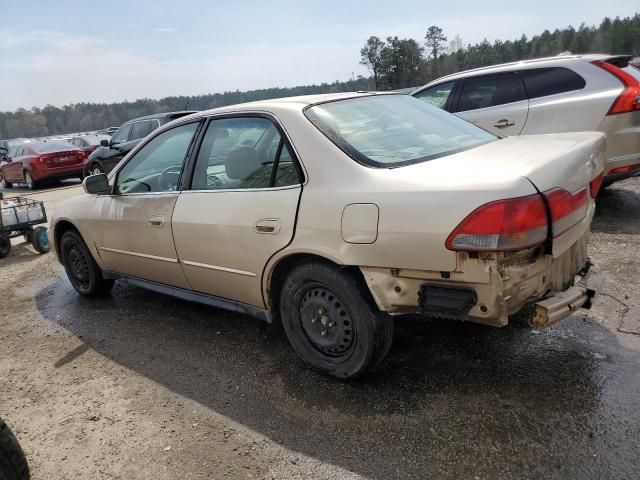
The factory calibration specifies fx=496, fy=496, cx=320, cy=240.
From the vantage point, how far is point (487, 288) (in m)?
2.26

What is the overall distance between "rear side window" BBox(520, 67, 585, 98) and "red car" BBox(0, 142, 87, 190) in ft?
43.3

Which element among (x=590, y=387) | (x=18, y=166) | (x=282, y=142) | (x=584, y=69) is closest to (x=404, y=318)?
(x=590, y=387)

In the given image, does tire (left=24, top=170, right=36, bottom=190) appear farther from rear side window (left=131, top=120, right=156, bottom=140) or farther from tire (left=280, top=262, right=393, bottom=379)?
tire (left=280, top=262, right=393, bottom=379)

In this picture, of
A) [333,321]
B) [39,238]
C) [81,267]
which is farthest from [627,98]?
[39,238]

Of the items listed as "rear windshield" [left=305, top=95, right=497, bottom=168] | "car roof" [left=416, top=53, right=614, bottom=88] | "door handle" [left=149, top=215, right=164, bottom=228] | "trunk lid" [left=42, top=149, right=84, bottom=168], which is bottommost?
"door handle" [left=149, top=215, right=164, bottom=228]

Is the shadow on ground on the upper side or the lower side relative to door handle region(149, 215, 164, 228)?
lower

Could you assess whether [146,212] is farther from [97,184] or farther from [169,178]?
[97,184]

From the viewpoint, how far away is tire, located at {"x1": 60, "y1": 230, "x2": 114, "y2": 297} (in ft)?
15.6

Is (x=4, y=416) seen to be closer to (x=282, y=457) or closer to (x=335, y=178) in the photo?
(x=282, y=457)

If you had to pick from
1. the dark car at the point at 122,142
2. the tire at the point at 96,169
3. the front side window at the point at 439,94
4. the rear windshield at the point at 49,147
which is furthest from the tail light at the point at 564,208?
the rear windshield at the point at 49,147

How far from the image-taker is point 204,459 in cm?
248

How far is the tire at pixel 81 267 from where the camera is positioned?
15.6 feet

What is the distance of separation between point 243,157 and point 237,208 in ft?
1.21

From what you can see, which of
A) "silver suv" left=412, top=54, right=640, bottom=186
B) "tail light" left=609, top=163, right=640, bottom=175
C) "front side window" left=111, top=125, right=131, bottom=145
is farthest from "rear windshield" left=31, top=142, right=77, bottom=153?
"tail light" left=609, top=163, right=640, bottom=175
